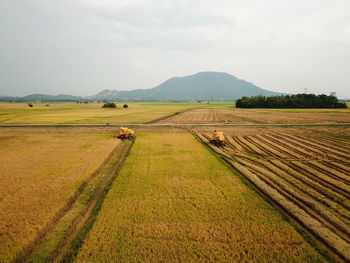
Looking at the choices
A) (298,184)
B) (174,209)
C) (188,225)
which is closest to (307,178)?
(298,184)

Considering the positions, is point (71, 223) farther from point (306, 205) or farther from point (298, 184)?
point (298, 184)

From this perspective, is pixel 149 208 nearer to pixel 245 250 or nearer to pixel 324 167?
pixel 245 250

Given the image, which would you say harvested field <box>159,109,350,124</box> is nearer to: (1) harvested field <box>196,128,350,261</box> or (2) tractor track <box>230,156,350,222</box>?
(1) harvested field <box>196,128,350,261</box>

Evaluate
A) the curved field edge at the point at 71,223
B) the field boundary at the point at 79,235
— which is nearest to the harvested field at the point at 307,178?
the field boundary at the point at 79,235

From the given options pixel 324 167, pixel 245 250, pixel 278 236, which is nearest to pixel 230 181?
pixel 278 236

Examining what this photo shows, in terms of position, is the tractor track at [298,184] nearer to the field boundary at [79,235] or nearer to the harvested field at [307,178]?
the harvested field at [307,178]
